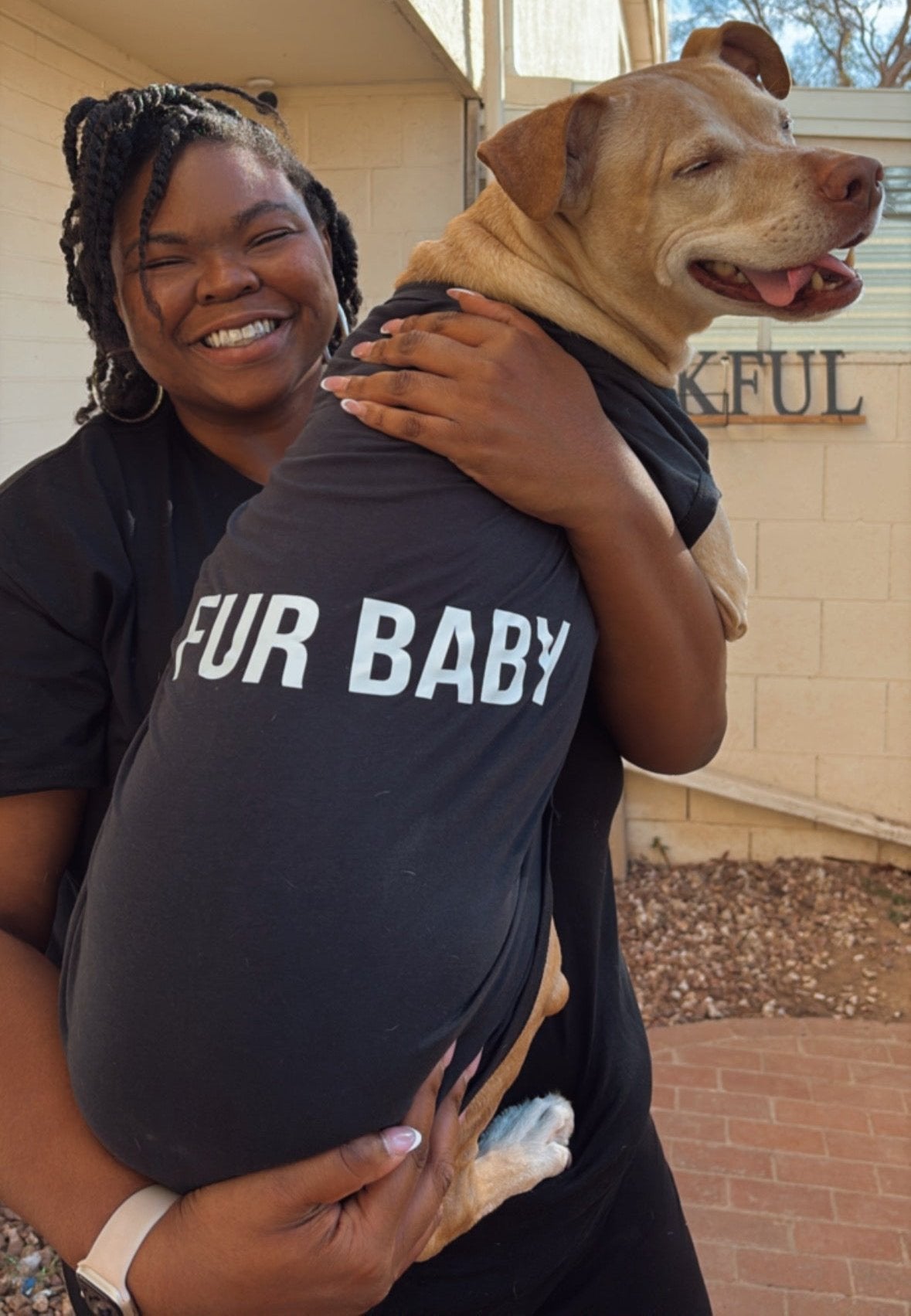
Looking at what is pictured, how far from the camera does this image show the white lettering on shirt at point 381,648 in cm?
133

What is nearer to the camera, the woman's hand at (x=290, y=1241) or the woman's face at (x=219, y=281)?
the woman's hand at (x=290, y=1241)

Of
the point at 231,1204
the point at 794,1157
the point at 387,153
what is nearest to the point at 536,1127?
the point at 231,1204

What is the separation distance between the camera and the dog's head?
1.79 m

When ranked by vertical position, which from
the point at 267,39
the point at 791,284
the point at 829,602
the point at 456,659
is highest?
the point at 267,39

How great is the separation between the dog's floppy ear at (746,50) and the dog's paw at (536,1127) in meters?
1.72

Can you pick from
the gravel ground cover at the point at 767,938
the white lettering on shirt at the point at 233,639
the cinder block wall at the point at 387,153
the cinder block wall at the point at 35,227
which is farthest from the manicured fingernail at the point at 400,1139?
the cinder block wall at the point at 387,153

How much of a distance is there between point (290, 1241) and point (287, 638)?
0.61 m

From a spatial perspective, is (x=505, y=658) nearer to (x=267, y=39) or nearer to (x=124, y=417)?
(x=124, y=417)

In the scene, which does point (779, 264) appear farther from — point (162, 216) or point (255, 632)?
point (255, 632)

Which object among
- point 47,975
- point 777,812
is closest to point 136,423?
point 47,975

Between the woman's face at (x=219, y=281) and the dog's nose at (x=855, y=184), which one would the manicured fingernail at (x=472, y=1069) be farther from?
the dog's nose at (x=855, y=184)

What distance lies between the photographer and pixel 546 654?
1.45 m

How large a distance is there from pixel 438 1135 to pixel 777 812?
4.56 m

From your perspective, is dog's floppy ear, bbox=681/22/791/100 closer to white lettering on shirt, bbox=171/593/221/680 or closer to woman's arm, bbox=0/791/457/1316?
white lettering on shirt, bbox=171/593/221/680
